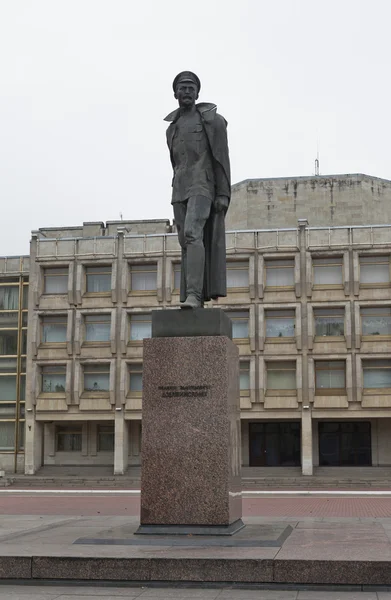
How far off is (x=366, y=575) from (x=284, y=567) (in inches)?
32.8

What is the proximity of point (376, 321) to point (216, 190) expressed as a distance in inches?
1657

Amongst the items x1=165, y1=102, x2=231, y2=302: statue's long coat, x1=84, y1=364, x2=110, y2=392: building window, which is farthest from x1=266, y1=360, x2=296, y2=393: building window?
x1=165, y1=102, x2=231, y2=302: statue's long coat

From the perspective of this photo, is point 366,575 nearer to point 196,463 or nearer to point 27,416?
point 196,463

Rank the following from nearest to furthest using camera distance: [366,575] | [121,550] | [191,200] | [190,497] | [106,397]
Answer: [366,575]
[121,550]
[190,497]
[191,200]
[106,397]

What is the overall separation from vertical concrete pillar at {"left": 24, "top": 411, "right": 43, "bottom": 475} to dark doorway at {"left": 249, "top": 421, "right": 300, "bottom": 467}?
46.5 feet

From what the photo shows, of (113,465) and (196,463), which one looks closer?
(196,463)

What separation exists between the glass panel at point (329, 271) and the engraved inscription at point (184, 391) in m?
43.0

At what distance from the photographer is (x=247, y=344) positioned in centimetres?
5344

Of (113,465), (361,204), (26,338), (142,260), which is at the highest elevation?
(361,204)

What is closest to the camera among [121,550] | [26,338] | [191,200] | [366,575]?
[366,575]

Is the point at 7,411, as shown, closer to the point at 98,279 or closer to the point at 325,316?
the point at 98,279

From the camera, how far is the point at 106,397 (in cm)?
5425

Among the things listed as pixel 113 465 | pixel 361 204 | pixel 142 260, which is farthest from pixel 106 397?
pixel 361 204

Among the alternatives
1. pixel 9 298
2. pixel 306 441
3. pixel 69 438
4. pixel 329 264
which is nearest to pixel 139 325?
pixel 69 438
